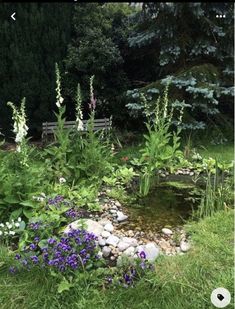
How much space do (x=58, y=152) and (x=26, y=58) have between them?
8.83ft

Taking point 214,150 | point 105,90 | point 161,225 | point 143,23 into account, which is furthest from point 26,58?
point 161,225

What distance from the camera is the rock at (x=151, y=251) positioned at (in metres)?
3.60

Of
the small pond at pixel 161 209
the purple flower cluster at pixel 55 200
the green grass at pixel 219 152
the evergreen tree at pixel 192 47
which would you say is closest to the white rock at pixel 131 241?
the small pond at pixel 161 209

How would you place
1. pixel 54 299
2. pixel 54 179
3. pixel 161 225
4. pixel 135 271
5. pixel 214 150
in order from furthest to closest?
A: pixel 214 150 → pixel 54 179 → pixel 161 225 → pixel 135 271 → pixel 54 299

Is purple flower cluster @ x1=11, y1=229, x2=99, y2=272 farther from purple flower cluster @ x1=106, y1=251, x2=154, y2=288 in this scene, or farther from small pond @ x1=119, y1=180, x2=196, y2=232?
small pond @ x1=119, y1=180, x2=196, y2=232

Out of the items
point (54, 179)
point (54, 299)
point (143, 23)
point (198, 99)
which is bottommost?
point (54, 299)

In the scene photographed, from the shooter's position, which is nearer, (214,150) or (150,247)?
(150,247)

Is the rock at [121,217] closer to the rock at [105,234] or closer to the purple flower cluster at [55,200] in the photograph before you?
the rock at [105,234]

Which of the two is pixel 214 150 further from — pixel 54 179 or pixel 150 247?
pixel 150 247

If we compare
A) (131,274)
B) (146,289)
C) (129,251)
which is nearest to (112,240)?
(129,251)

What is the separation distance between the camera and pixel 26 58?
718 cm

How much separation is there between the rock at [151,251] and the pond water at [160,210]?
1.59 ft

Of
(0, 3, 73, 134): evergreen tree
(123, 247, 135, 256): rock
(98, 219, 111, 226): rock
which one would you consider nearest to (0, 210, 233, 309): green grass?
(123, 247, 135, 256): rock

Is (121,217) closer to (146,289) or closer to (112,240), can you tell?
(112,240)
